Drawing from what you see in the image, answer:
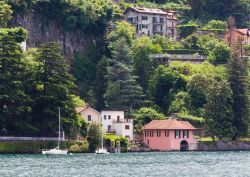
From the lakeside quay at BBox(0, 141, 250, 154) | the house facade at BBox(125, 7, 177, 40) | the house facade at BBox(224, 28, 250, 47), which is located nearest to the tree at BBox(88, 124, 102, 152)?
the lakeside quay at BBox(0, 141, 250, 154)

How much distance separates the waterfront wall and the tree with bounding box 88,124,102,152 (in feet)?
56.3

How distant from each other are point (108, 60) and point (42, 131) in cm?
3119

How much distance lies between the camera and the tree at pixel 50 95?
122 meters

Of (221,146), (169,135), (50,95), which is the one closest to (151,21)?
(169,135)

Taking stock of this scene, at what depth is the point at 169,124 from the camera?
138 metres

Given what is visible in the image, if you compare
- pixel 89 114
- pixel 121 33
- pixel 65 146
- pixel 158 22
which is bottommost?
pixel 65 146

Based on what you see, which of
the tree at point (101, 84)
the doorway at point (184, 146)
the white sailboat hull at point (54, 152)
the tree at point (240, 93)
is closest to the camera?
the white sailboat hull at point (54, 152)

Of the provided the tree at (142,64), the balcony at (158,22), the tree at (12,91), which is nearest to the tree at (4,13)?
the tree at (12,91)

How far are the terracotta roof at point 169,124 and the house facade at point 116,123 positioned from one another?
3263mm

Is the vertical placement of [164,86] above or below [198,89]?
above

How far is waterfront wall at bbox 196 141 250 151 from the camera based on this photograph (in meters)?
136

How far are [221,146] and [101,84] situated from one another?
67.8 feet

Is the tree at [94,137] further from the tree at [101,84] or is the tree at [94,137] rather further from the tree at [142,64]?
the tree at [142,64]

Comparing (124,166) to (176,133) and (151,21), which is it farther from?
(151,21)
